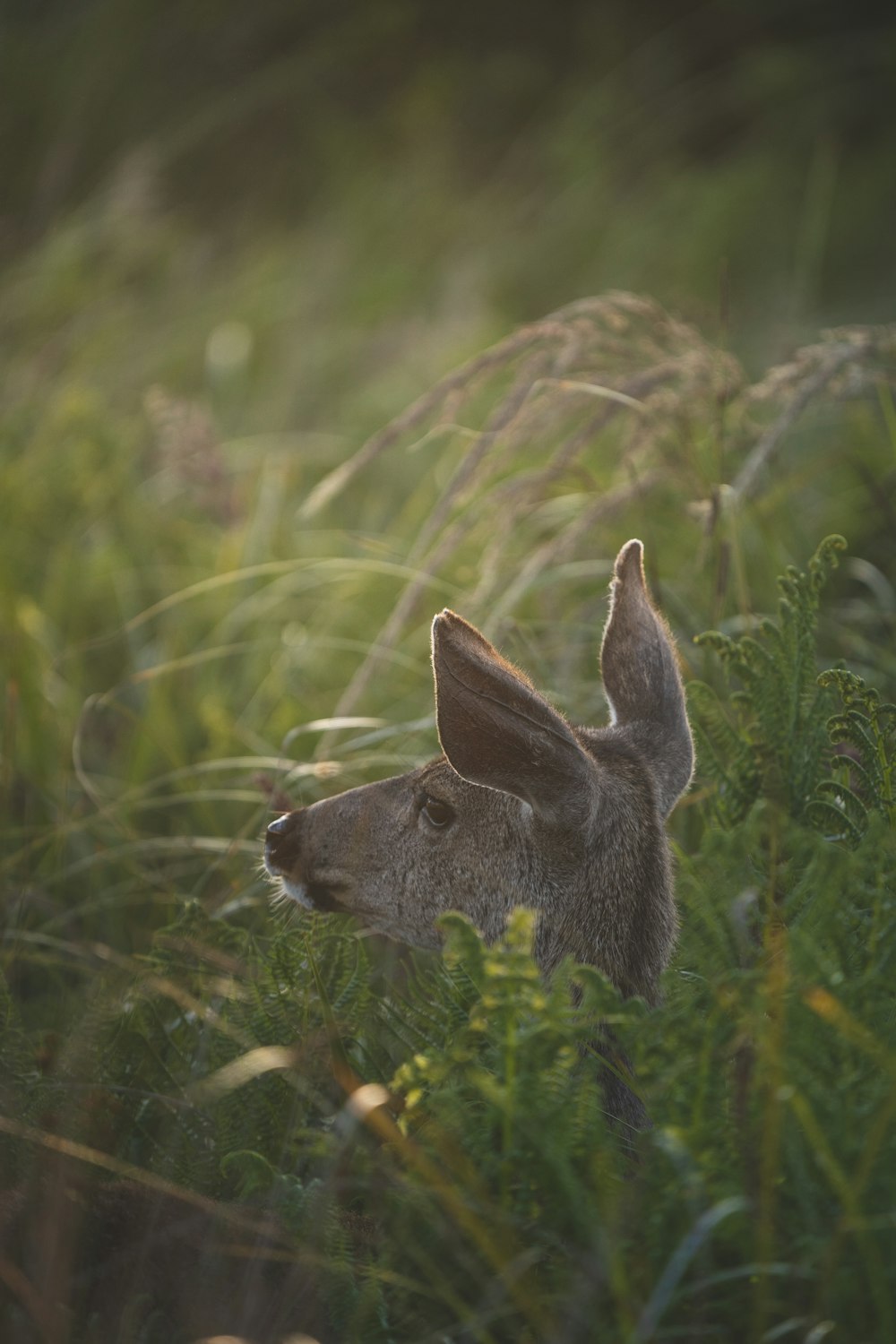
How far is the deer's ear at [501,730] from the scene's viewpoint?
2.40 meters

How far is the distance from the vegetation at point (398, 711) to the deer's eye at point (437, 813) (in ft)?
1.12

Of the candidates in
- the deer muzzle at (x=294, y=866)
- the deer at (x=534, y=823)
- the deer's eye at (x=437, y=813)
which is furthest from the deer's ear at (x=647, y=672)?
the deer muzzle at (x=294, y=866)

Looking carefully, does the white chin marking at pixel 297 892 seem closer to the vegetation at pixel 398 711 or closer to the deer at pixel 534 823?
the deer at pixel 534 823

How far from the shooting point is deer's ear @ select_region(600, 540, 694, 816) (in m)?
2.97

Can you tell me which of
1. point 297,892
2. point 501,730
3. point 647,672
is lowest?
point 297,892

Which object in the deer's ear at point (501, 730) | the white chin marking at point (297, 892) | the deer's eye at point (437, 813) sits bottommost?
the white chin marking at point (297, 892)

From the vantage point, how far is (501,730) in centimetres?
251

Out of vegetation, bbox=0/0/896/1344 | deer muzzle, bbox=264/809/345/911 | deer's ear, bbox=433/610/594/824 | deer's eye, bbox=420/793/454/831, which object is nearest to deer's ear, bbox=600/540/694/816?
vegetation, bbox=0/0/896/1344

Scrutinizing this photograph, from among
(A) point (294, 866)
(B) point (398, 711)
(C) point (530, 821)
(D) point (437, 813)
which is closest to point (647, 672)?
(C) point (530, 821)

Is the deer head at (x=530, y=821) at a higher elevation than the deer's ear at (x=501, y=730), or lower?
lower

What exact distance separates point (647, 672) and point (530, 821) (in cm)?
48

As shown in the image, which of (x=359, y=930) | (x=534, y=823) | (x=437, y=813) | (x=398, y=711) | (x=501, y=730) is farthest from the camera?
(x=398, y=711)

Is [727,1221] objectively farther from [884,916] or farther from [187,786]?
[187,786]

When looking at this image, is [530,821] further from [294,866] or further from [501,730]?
[294,866]
